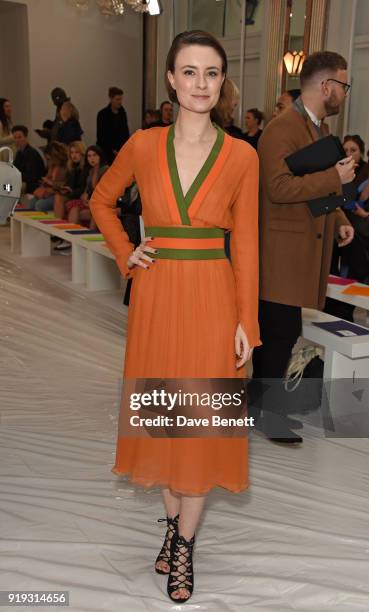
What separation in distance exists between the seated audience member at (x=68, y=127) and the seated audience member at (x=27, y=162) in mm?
404

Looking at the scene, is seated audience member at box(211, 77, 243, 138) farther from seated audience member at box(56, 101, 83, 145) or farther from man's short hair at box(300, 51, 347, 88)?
seated audience member at box(56, 101, 83, 145)

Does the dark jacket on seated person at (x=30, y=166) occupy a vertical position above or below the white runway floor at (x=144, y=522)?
above

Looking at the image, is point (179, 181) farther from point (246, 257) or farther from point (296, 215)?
point (296, 215)

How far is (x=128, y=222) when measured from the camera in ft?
15.1

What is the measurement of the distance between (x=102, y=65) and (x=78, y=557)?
32.3 ft

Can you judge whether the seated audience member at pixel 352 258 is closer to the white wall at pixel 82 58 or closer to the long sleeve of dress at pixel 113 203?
the long sleeve of dress at pixel 113 203

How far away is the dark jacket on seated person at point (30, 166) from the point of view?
855 centimetres

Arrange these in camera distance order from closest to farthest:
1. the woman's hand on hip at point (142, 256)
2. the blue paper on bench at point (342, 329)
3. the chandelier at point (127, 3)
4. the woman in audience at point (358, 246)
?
1. the woman's hand on hip at point (142, 256)
2. the blue paper on bench at point (342, 329)
3. the woman in audience at point (358, 246)
4. the chandelier at point (127, 3)

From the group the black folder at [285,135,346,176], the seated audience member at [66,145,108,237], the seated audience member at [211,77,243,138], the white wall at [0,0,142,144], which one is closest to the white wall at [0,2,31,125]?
the white wall at [0,0,142,144]

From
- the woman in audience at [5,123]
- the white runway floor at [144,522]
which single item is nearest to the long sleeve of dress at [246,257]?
the white runway floor at [144,522]

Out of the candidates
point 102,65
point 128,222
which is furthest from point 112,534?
point 102,65

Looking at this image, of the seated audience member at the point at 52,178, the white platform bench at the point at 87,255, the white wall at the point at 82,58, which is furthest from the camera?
the white wall at the point at 82,58

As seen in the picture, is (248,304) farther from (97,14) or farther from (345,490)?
(97,14)

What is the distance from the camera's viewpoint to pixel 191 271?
1772mm
